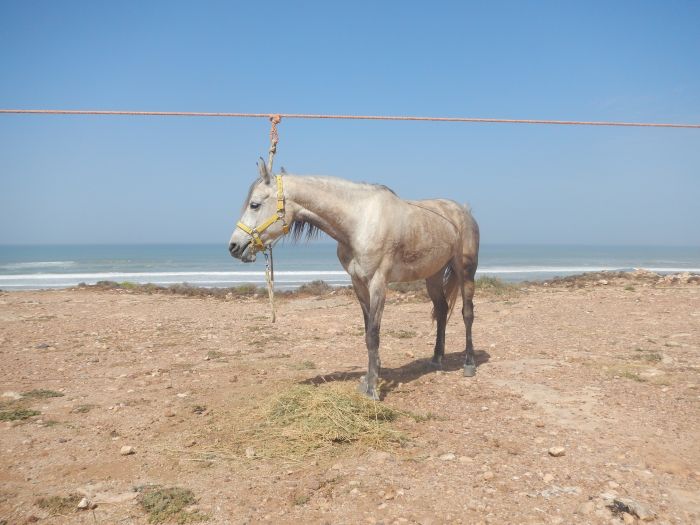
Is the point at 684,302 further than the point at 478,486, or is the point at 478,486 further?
the point at 684,302

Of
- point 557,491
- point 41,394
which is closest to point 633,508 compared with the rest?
point 557,491

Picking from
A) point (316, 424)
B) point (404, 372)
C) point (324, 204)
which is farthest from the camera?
point (404, 372)

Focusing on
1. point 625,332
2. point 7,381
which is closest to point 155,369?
point 7,381

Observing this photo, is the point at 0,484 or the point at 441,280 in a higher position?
the point at 441,280

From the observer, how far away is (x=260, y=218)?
4.96 meters

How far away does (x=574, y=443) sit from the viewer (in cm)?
386

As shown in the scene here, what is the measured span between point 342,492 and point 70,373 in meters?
5.01

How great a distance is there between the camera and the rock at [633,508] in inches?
109

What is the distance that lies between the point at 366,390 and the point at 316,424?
3.48ft

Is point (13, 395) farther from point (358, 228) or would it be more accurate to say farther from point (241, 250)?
point (358, 228)

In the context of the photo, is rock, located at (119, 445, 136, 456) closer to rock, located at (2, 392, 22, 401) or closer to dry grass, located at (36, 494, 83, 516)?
dry grass, located at (36, 494, 83, 516)

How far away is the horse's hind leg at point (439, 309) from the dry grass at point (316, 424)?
2.03m

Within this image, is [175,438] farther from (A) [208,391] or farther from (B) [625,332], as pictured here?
(B) [625,332]

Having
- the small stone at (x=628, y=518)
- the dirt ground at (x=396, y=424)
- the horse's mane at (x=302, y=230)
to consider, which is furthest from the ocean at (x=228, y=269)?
the small stone at (x=628, y=518)
